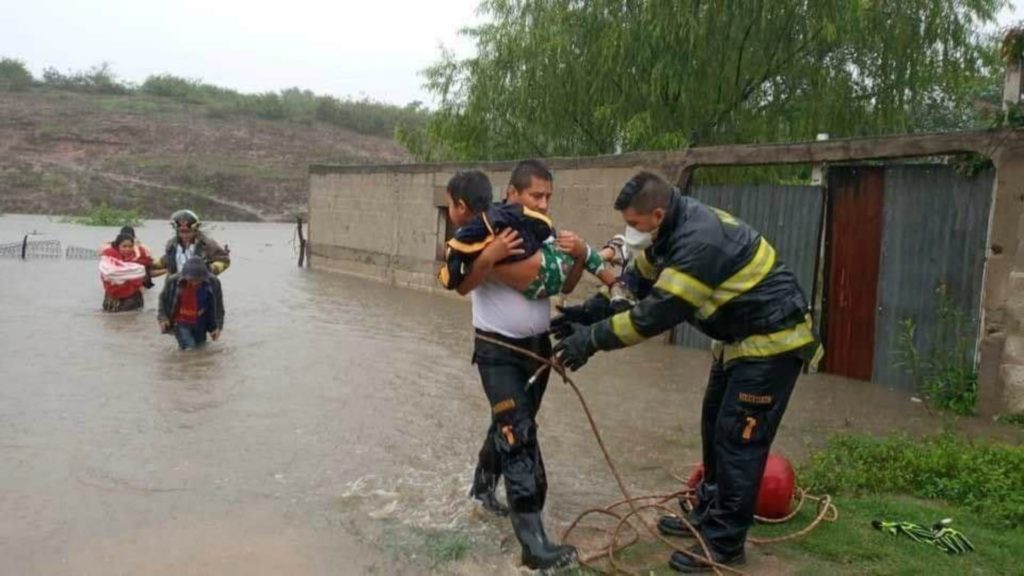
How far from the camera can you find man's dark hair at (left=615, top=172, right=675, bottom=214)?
392 cm

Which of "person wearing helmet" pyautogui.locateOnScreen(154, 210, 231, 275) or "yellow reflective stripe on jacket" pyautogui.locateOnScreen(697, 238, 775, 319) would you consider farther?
"person wearing helmet" pyautogui.locateOnScreen(154, 210, 231, 275)

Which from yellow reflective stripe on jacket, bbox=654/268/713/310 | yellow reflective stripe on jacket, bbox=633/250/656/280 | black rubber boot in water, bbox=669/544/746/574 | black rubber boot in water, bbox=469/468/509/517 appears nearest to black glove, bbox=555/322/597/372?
yellow reflective stripe on jacket, bbox=654/268/713/310

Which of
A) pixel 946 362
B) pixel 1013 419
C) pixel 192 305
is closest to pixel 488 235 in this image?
pixel 1013 419

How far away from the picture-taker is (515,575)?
4.04 m

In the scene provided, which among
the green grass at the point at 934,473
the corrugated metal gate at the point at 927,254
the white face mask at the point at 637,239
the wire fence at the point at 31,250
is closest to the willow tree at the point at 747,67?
the corrugated metal gate at the point at 927,254

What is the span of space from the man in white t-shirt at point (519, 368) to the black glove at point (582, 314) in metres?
0.07

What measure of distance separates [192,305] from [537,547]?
6.45 metres

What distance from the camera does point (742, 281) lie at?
3.89m

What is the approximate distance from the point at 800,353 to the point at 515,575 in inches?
60.8

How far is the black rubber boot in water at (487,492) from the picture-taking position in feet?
15.8

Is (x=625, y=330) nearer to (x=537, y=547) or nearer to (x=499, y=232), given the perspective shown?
(x=499, y=232)

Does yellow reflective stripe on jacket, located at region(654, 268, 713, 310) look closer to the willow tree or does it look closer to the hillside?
the willow tree

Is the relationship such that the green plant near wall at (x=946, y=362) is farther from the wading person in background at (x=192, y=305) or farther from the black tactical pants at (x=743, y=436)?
the wading person in background at (x=192, y=305)

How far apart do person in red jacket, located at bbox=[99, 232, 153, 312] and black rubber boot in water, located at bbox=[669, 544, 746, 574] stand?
9.99 metres
